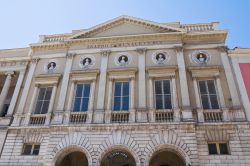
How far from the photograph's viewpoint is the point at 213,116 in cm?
1548

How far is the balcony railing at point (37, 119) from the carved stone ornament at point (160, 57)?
915cm

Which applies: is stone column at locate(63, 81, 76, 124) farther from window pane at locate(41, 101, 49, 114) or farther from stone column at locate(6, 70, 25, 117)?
stone column at locate(6, 70, 25, 117)

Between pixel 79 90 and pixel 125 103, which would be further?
pixel 79 90

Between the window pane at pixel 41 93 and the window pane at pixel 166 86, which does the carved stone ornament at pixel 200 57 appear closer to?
the window pane at pixel 166 86

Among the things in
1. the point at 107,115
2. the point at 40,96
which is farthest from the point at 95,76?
the point at 40,96

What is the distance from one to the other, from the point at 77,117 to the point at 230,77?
10966 millimetres

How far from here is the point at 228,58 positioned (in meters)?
17.6

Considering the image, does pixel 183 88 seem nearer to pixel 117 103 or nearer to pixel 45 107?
pixel 117 103

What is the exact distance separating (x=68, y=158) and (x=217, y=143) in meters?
10.4

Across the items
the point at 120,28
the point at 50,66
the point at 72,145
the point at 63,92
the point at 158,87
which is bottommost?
the point at 72,145

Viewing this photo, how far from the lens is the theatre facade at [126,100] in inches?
579

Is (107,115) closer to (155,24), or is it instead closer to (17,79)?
(155,24)

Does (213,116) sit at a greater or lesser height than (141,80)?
lesser

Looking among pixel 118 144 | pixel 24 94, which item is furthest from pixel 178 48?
pixel 24 94
